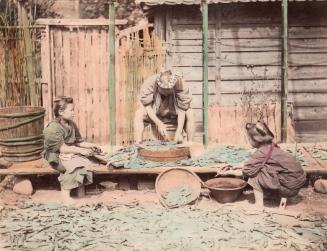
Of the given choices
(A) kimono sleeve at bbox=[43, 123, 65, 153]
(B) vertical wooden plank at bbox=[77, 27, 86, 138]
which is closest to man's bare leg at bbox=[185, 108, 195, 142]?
(A) kimono sleeve at bbox=[43, 123, 65, 153]

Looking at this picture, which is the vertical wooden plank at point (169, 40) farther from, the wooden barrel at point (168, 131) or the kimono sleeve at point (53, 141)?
the kimono sleeve at point (53, 141)

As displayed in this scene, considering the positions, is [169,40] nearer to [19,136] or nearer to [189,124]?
[189,124]

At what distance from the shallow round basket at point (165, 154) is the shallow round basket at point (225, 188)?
0.69m

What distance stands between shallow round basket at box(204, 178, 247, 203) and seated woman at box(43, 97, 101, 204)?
1.91 metres

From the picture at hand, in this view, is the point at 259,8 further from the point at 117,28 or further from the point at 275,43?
the point at 117,28

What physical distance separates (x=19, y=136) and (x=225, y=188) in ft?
12.2

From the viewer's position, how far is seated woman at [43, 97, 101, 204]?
860 cm

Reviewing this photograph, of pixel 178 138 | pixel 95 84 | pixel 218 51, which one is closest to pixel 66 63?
pixel 95 84

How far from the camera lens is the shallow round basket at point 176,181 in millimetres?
8586

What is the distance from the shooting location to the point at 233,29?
12.5m

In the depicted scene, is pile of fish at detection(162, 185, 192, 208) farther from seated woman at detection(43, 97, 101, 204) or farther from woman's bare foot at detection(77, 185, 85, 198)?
woman's bare foot at detection(77, 185, 85, 198)

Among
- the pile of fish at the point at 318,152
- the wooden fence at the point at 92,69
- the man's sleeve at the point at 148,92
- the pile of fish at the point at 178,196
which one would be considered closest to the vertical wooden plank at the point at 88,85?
the wooden fence at the point at 92,69

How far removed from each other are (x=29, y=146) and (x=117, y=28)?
4175 mm

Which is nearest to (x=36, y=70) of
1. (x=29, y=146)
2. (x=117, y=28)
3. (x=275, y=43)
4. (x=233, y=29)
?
(x=117, y=28)
